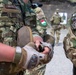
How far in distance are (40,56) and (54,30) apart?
1349cm

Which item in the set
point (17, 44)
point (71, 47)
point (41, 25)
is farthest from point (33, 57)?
point (41, 25)

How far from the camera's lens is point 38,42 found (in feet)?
8.29

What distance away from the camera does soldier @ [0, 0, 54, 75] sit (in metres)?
2.05

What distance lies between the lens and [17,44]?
2.73m

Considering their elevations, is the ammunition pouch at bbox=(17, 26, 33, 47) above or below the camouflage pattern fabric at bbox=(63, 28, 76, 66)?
above

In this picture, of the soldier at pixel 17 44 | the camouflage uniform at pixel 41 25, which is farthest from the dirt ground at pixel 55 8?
the soldier at pixel 17 44

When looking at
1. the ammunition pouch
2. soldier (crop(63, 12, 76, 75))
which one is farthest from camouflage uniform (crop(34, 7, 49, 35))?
the ammunition pouch

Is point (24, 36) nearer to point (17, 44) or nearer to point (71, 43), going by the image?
point (17, 44)

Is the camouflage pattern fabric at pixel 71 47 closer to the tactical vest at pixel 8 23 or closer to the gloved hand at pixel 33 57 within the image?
the tactical vest at pixel 8 23

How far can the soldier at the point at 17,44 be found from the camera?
2055mm

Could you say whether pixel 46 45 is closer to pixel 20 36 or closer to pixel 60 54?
pixel 20 36

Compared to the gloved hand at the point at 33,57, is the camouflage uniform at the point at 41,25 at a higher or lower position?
lower

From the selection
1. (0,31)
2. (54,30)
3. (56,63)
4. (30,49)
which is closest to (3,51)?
(30,49)

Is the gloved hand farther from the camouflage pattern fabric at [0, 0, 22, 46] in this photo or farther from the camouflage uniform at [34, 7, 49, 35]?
the camouflage uniform at [34, 7, 49, 35]
